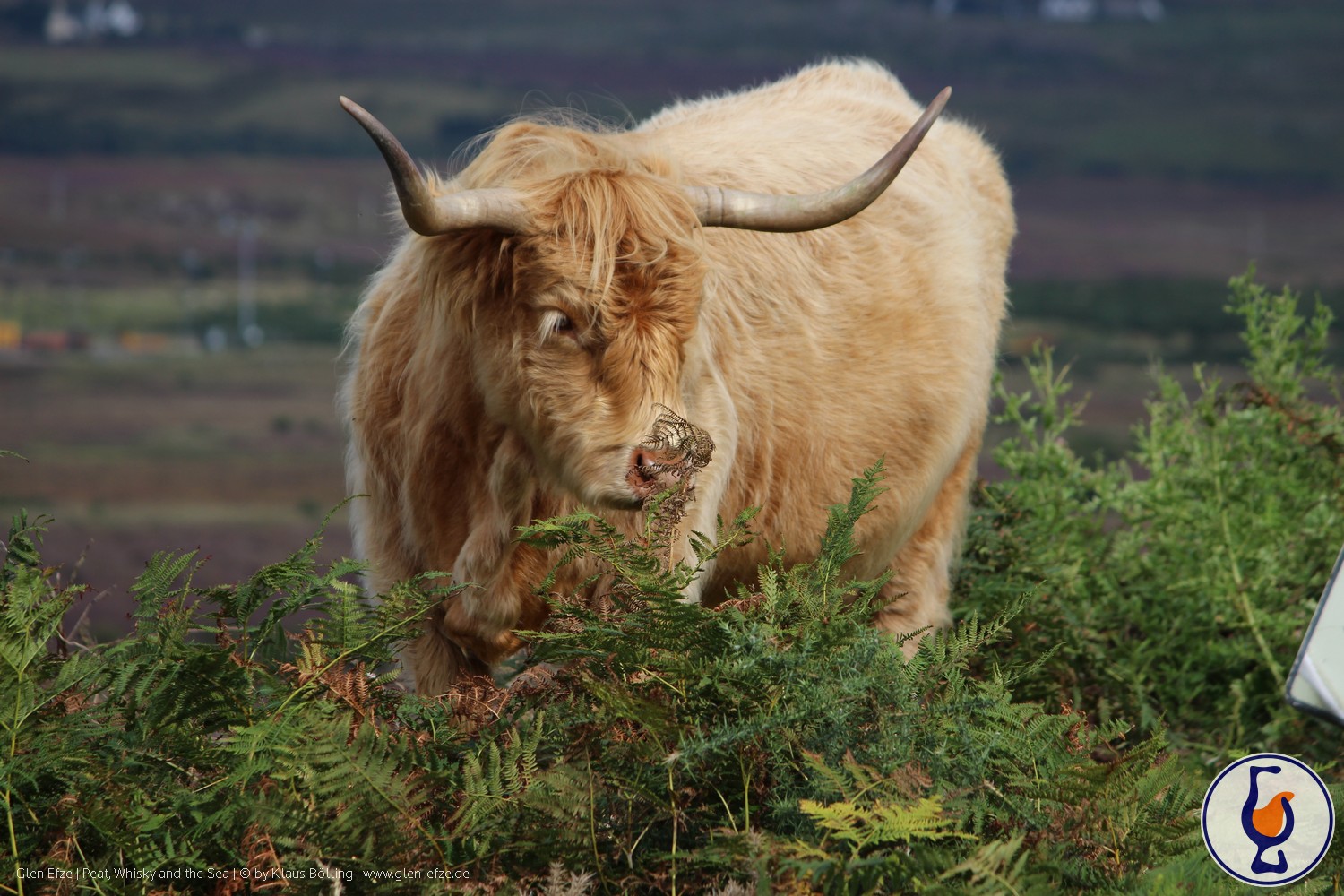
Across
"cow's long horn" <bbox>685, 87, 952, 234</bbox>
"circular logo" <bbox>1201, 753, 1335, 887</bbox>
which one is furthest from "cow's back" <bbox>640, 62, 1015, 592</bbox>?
"circular logo" <bbox>1201, 753, 1335, 887</bbox>

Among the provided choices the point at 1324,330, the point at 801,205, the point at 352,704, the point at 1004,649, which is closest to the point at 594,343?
the point at 801,205

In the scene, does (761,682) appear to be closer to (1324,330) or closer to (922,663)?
(922,663)

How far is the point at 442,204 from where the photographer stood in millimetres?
3699

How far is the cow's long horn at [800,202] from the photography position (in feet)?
13.5

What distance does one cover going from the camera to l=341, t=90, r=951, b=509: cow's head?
3.64m

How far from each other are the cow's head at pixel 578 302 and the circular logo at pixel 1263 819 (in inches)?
65.0

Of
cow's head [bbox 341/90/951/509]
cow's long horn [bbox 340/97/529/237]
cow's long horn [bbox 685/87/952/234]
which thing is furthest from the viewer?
cow's long horn [bbox 685/87/952/234]

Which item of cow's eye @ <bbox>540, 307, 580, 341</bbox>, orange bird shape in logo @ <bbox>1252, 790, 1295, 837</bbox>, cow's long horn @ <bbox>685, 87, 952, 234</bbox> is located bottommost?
orange bird shape in logo @ <bbox>1252, 790, 1295, 837</bbox>

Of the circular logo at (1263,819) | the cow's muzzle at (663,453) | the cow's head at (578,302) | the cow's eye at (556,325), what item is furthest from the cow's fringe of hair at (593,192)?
the circular logo at (1263,819)

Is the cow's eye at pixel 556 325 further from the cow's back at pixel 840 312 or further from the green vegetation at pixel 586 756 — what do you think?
the green vegetation at pixel 586 756

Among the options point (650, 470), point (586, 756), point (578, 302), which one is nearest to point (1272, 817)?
point (586, 756)

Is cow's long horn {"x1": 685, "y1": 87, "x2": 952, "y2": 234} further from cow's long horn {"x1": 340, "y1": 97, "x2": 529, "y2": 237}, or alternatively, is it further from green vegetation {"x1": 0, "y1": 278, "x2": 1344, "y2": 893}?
green vegetation {"x1": 0, "y1": 278, "x2": 1344, "y2": 893}

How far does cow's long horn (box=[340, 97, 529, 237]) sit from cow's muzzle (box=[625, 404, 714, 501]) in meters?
0.73

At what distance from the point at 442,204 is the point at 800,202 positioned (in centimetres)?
116
